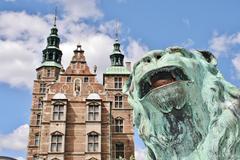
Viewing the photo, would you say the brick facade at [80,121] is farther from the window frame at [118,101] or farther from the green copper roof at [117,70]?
the green copper roof at [117,70]

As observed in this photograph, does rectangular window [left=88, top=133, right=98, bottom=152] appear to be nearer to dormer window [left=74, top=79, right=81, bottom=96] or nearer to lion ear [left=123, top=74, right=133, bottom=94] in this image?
dormer window [left=74, top=79, right=81, bottom=96]

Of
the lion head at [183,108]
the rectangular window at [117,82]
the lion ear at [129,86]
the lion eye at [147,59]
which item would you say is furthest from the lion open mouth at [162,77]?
the rectangular window at [117,82]

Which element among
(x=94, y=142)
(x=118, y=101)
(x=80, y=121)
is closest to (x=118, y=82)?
(x=118, y=101)

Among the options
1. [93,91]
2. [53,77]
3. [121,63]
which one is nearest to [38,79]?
[53,77]

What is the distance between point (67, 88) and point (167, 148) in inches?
997

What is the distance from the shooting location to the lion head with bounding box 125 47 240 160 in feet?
10.7

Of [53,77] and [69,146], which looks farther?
[53,77]

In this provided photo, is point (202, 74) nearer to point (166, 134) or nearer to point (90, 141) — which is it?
point (166, 134)

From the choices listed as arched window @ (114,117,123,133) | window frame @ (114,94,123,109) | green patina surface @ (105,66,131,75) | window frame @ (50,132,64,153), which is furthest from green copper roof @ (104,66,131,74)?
window frame @ (50,132,64,153)

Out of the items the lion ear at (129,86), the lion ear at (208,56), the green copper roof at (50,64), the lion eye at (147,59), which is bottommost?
the lion ear at (129,86)

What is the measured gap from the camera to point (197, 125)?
11.2ft

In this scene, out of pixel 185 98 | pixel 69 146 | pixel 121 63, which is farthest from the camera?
pixel 121 63

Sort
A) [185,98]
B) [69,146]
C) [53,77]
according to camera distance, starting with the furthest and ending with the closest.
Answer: [53,77] < [69,146] < [185,98]

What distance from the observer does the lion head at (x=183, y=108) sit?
3.26 m
